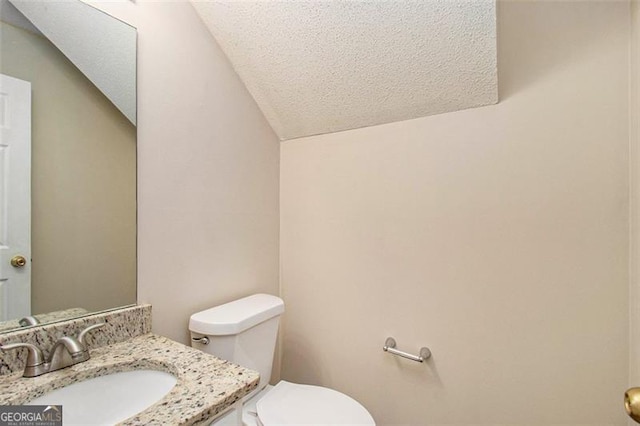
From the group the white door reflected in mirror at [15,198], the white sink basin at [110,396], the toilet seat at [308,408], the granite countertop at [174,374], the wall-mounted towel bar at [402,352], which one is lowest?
the toilet seat at [308,408]

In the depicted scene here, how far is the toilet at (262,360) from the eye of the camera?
1122mm

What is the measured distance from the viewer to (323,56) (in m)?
1.24

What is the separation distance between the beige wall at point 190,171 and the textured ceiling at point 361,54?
0.16m

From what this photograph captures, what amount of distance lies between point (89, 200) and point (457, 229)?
136 cm

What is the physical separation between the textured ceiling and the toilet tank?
3.09ft

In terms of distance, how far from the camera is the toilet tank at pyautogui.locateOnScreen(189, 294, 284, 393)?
1.14 m

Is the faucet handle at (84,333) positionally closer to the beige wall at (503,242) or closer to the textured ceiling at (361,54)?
the beige wall at (503,242)

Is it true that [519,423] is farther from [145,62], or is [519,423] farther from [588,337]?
[145,62]

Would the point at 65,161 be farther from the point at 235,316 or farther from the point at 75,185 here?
the point at 235,316

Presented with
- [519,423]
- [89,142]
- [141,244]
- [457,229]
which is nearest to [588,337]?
[519,423]

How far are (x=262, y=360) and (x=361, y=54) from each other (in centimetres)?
137

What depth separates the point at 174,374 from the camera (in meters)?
0.84

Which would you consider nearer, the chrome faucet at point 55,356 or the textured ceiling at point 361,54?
the chrome faucet at point 55,356

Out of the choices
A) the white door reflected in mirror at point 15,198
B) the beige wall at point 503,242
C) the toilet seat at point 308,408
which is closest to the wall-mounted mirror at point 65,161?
the white door reflected in mirror at point 15,198
